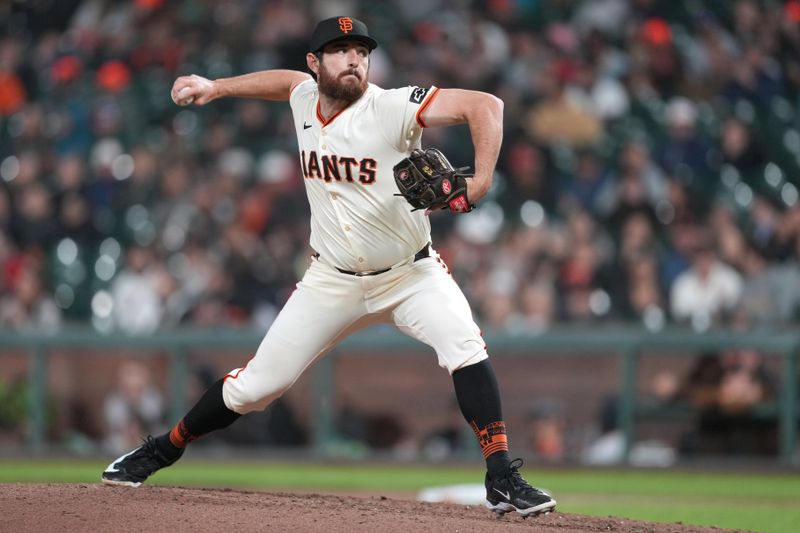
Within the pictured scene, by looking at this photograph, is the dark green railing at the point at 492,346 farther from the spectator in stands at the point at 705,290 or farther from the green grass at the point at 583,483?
the green grass at the point at 583,483

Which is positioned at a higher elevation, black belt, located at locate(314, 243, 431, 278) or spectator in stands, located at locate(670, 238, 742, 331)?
spectator in stands, located at locate(670, 238, 742, 331)

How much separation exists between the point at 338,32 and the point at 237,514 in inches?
77.3

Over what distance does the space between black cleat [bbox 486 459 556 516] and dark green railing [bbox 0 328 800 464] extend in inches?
200

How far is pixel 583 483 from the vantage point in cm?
912

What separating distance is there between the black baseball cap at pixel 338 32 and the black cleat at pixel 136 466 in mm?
1941

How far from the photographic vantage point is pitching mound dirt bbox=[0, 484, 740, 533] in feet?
14.9

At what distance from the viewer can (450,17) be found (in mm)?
12398

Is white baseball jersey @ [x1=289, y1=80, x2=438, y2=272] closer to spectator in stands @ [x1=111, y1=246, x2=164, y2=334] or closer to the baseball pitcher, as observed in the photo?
the baseball pitcher

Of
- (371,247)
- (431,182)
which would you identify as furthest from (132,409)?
(431,182)

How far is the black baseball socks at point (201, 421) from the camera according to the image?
529cm

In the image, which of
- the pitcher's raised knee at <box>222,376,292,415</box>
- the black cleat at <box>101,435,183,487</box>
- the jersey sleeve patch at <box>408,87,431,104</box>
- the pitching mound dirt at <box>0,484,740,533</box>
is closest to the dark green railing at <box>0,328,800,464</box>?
the pitching mound dirt at <box>0,484,740,533</box>

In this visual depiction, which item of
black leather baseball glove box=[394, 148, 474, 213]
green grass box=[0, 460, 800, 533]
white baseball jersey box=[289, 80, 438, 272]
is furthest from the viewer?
green grass box=[0, 460, 800, 533]

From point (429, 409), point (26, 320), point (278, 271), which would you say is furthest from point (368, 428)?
point (26, 320)

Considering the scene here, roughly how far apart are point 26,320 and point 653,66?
6.30 metres
